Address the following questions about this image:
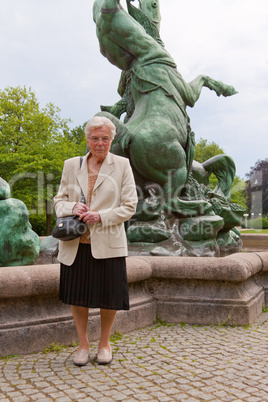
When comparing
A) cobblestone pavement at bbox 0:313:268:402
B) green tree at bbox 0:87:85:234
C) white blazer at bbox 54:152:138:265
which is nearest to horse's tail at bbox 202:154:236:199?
cobblestone pavement at bbox 0:313:268:402

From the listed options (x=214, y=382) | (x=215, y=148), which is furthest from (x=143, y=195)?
(x=215, y=148)

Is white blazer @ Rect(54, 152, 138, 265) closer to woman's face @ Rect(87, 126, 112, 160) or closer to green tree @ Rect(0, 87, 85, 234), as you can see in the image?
woman's face @ Rect(87, 126, 112, 160)

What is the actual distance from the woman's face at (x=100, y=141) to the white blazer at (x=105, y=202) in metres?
0.08

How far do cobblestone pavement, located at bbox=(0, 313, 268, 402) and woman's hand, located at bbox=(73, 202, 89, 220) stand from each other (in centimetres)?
107

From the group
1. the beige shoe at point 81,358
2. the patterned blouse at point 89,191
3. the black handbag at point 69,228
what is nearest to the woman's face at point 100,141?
the patterned blouse at point 89,191

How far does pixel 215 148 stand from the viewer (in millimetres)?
43031

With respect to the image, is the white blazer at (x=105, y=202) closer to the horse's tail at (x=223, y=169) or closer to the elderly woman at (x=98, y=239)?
the elderly woman at (x=98, y=239)

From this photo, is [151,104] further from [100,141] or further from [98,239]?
[98,239]

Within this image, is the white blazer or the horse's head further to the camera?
the horse's head

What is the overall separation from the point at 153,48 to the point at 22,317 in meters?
4.14

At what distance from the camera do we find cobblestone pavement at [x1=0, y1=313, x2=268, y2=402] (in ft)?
8.21

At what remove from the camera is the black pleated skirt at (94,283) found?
115 inches

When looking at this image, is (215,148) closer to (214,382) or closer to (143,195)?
(143,195)

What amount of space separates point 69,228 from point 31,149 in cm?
2006
